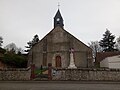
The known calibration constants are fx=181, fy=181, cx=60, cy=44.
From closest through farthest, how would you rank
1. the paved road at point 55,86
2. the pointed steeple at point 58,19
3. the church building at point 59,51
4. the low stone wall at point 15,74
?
1. the paved road at point 55,86
2. the low stone wall at point 15,74
3. the church building at point 59,51
4. the pointed steeple at point 58,19

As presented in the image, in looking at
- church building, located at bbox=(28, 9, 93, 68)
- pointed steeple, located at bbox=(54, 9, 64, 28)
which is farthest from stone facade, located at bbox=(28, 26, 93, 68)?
pointed steeple, located at bbox=(54, 9, 64, 28)

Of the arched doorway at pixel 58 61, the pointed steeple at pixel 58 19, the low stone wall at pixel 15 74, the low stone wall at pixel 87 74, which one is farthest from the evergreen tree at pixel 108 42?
the low stone wall at pixel 15 74

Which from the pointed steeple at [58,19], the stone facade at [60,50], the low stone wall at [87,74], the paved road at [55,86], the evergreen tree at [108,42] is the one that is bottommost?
the paved road at [55,86]

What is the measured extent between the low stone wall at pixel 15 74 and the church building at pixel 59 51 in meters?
13.3

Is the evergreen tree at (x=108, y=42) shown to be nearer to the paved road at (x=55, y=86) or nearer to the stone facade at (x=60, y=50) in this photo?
the stone facade at (x=60, y=50)

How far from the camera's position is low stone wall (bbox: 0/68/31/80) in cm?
2178

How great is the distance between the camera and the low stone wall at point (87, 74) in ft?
70.7

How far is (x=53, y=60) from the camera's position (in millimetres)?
35812

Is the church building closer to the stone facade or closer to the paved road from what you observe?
the stone facade

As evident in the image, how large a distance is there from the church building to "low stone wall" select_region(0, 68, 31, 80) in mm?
13336

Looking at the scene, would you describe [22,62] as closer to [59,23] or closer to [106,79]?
[59,23]

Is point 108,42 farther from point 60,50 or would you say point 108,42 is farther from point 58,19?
point 60,50

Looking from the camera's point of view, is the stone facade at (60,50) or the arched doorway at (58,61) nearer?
the stone facade at (60,50)

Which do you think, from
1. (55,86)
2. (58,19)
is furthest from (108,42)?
(55,86)
